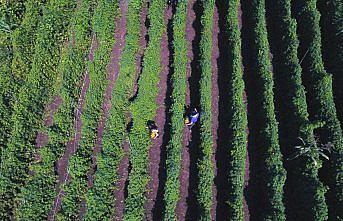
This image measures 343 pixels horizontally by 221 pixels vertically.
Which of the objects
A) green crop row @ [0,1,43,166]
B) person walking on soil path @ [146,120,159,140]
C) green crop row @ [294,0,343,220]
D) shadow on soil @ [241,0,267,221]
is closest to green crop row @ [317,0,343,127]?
green crop row @ [294,0,343,220]

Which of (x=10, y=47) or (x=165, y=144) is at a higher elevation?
(x=10, y=47)

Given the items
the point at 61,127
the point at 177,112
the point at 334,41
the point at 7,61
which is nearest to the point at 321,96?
the point at 334,41

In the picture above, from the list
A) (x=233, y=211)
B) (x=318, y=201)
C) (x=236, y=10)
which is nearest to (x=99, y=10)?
(x=236, y=10)

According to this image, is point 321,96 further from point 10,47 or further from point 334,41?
point 10,47

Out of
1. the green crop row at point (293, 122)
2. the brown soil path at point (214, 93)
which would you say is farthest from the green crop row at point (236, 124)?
the green crop row at point (293, 122)

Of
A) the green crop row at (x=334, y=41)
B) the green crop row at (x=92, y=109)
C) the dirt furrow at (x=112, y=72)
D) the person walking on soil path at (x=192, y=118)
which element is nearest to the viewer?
the green crop row at (x=92, y=109)

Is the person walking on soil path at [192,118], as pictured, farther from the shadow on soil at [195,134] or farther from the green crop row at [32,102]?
the green crop row at [32,102]

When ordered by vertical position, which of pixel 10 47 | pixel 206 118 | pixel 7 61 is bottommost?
pixel 206 118
